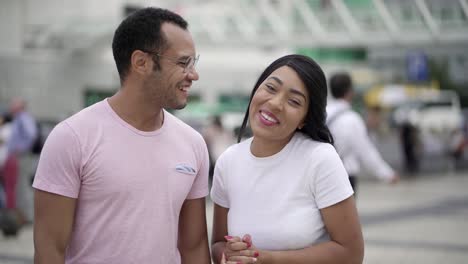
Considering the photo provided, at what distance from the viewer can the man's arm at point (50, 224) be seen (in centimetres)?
286

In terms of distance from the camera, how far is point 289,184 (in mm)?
2988

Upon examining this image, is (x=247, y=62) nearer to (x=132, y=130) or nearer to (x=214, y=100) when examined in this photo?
(x=214, y=100)

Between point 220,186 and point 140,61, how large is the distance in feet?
2.00

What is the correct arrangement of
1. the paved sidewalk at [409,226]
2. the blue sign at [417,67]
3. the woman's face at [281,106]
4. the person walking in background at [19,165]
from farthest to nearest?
the blue sign at [417,67]
the person walking in background at [19,165]
the paved sidewalk at [409,226]
the woman's face at [281,106]

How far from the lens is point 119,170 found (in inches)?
115

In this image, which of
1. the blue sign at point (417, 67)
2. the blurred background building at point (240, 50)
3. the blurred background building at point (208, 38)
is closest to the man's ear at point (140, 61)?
the blurred background building at point (240, 50)

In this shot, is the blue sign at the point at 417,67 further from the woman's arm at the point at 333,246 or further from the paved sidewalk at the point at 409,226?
the woman's arm at the point at 333,246

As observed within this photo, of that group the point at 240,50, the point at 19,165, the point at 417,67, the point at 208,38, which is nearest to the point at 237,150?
the point at 19,165

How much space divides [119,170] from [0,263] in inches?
230

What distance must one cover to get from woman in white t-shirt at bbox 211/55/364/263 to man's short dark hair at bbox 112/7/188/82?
43 centimetres

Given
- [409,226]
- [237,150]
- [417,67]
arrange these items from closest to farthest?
[237,150], [409,226], [417,67]

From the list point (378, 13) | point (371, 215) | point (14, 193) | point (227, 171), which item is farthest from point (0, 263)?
point (378, 13)

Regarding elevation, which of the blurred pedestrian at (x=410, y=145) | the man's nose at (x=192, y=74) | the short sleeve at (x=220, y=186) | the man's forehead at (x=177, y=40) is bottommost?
the blurred pedestrian at (x=410, y=145)

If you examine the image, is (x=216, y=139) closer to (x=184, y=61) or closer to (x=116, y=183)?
(x=184, y=61)
